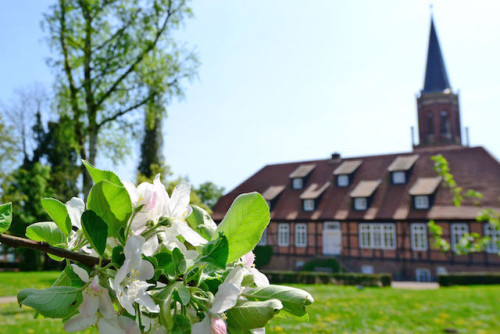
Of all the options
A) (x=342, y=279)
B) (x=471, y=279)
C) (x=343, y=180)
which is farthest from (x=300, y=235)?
(x=471, y=279)

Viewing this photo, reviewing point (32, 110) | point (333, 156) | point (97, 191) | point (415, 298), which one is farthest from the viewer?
point (333, 156)

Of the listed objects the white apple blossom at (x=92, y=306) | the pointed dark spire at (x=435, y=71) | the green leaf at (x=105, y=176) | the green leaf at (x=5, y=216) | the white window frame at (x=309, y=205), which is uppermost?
the pointed dark spire at (x=435, y=71)

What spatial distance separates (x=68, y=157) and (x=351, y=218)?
945 inches

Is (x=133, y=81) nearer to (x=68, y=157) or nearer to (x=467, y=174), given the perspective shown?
(x=467, y=174)

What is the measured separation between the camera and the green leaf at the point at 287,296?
729 millimetres

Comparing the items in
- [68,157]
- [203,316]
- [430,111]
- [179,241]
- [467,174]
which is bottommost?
[203,316]

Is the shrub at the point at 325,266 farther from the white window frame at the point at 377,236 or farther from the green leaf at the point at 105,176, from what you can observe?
the green leaf at the point at 105,176

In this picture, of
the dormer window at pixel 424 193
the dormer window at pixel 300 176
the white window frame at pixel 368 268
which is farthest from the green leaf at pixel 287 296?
the dormer window at pixel 300 176

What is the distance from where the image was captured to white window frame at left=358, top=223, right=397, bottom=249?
925 inches

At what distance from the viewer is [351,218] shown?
24594 mm

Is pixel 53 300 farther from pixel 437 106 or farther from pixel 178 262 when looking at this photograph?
pixel 437 106

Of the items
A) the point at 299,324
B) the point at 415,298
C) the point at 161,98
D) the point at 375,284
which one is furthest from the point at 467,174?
the point at 299,324

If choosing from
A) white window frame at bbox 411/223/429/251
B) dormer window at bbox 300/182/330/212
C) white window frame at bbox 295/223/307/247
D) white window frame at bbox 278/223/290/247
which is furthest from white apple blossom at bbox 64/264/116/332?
dormer window at bbox 300/182/330/212

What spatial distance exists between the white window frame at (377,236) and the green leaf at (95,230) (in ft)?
79.7
